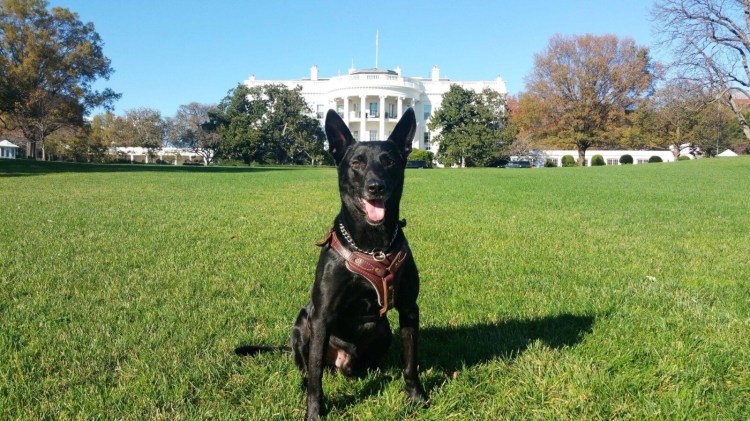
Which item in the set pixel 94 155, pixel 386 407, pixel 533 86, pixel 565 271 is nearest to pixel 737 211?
pixel 565 271

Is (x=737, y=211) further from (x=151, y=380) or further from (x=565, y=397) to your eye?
(x=151, y=380)

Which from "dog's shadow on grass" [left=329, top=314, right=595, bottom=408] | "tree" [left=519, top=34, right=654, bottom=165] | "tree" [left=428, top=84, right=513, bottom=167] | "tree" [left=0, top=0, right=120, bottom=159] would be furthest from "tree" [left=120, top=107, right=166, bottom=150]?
"dog's shadow on grass" [left=329, top=314, right=595, bottom=408]

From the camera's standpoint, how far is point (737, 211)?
36.1 feet

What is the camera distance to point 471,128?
2140 inches

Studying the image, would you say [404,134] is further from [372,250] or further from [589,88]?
[589,88]

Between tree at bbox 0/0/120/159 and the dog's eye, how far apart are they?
40.2 meters

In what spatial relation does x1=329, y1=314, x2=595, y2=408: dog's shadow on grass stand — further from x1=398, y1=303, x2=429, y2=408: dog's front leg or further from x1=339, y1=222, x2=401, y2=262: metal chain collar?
x1=339, y1=222, x2=401, y2=262: metal chain collar

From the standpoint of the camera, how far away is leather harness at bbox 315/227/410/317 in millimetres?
2498

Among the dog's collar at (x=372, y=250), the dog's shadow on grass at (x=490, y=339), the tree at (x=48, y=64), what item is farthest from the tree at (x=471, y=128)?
the dog's collar at (x=372, y=250)

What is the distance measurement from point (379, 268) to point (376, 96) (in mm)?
70367

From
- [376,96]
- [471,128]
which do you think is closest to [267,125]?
[376,96]

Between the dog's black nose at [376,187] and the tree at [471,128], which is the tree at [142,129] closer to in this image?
the tree at [471,128]

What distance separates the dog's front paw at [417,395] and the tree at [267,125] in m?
55.8

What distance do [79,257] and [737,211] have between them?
13020 millimetres
